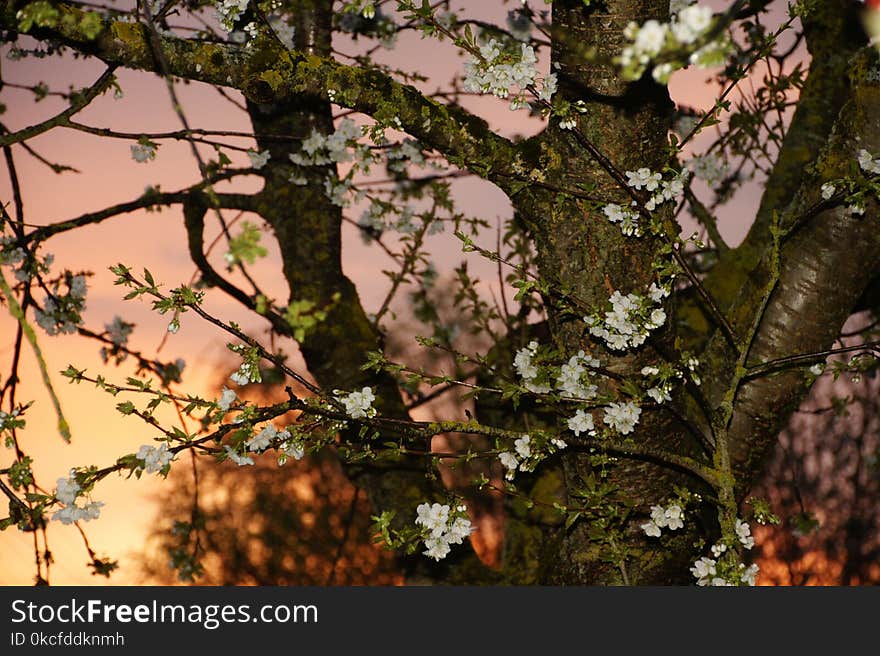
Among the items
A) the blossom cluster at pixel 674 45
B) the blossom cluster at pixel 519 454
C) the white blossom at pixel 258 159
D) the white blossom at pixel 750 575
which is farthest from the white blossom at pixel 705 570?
the white blossom at pixel 258 159

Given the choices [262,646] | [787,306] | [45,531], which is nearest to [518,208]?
[787,306]

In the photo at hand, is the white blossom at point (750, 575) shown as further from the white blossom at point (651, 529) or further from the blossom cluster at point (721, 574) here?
the white blossom at point (651, 529)

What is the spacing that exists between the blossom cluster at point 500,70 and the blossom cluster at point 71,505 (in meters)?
1.85

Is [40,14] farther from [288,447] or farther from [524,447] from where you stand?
[524,447]

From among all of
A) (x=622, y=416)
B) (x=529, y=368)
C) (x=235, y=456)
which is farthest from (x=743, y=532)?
(x=235, y=456)

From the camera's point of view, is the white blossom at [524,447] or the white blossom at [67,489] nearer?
the white blossom at [67,489]

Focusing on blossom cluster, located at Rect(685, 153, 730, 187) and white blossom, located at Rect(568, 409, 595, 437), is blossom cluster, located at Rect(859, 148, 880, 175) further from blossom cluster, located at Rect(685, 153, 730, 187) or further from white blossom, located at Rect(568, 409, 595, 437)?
blossom cluster, located at Rect(685, 153, 730, 187)

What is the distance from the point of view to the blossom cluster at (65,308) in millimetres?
4680

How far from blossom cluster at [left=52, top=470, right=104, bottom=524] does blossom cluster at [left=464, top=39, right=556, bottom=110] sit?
1.85 metres

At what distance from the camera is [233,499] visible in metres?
13.9

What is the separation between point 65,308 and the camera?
470 centimetres

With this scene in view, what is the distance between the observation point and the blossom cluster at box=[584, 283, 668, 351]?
3100 millimetres

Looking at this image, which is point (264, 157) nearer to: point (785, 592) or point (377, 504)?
point (377, 504)

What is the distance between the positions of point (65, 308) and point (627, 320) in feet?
10.5
